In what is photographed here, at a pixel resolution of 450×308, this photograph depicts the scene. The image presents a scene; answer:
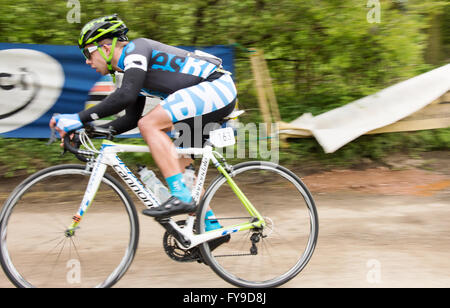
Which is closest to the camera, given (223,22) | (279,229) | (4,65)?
(279,229)

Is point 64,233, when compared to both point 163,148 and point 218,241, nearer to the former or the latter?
point 163,148

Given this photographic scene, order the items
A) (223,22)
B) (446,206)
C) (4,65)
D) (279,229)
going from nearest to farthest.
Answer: (279,229) → (446,206) → (4,65) → (223,22)

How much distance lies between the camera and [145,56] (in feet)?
10.4

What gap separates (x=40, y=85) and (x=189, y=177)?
3.60 meters

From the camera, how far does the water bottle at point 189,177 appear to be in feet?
11.4

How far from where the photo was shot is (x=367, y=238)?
4.45 meters

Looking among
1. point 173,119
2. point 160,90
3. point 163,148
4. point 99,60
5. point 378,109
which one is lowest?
point 378,109

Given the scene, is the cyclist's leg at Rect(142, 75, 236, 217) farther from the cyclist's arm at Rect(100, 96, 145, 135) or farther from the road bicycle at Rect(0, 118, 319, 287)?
the cyclist's arm at Rect(100, 96, 145, 135)

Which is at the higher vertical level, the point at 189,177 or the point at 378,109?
the point at 189,177

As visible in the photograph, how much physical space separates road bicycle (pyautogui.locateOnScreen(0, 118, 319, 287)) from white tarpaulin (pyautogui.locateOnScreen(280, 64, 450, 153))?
2.82m

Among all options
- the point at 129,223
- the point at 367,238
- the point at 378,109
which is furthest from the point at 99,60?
the point at 378,109

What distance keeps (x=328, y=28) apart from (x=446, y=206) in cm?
283

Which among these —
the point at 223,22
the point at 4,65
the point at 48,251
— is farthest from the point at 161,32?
the point at 48,251
